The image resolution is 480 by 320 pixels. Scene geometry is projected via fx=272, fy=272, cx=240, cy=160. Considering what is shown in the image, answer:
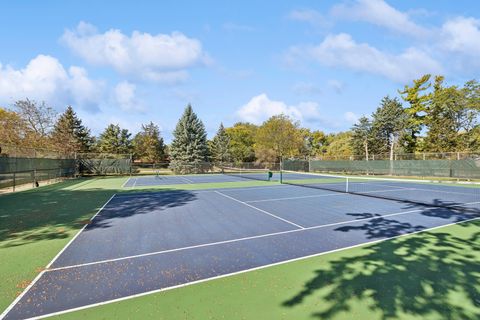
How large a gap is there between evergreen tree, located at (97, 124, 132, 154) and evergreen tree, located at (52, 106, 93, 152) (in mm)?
2620

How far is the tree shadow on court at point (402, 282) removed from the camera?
3.59m

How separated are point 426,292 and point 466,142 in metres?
38.5

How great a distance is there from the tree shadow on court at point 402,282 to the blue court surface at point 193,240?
83cm


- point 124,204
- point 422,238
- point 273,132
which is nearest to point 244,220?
point 422,238

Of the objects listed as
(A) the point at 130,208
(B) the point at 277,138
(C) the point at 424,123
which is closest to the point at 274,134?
(B) the point at 277,138

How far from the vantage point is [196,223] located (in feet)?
27.3

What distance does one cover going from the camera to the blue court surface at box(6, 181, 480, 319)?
167 inches

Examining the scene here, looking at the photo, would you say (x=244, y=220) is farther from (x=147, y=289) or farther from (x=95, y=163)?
(x=95, y=163)

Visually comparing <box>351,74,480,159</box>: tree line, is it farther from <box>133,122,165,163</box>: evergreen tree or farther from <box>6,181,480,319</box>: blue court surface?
<box>133,122,165,163</box>: evergreen tree

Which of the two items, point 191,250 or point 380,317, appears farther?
point 191,250

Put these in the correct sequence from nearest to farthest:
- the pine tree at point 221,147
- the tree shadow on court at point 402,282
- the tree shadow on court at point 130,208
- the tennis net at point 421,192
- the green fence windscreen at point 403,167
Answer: the tree shadow on court at point 402,282
the tree shadow on court at point 130,208
the tennis net at point 421,192
the green fence windscreen at point 403,167
the pine tree at point 221,147

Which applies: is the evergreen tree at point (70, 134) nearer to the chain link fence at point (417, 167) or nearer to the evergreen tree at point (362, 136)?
the chain link fence at point (417, 167)

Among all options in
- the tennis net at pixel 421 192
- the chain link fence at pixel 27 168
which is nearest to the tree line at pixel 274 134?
the chain link fence at pixel 27 168

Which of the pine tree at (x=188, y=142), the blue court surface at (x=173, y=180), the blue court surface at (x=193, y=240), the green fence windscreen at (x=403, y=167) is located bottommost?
the blue court surface at (x=193, y=240)
